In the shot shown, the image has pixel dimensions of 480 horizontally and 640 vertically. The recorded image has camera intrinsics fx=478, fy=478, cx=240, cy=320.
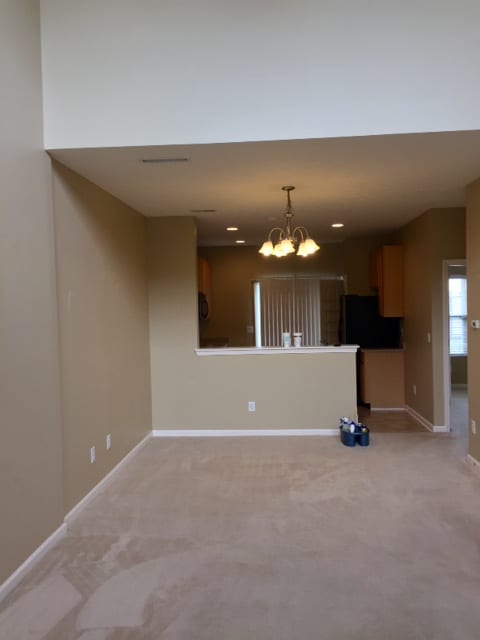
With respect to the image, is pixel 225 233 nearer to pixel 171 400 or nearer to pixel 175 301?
pixel 175 301

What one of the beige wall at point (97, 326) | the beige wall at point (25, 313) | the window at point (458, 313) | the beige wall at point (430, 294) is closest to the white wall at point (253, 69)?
the beige wall at point (25, 313)

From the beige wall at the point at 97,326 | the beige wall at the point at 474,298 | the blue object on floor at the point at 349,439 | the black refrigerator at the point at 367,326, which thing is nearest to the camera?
the beige wall at the point at 97,326

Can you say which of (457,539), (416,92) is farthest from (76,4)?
(457,539)

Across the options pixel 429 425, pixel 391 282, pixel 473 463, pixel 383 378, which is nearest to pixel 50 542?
pixel 473 463

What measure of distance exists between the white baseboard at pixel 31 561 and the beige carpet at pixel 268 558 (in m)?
0.04

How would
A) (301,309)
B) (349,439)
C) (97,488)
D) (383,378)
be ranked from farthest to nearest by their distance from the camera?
(301,309)
(383,378)
(349,439)
(97,488)

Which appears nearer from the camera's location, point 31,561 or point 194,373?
point 31,561

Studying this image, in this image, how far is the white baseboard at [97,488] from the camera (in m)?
3.15

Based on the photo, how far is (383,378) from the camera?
20.6 ft

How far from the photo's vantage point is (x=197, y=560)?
8.61 feet

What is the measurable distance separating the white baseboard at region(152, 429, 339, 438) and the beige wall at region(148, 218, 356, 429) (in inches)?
1.8

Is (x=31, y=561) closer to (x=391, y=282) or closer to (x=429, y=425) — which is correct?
(x=429, y=425)

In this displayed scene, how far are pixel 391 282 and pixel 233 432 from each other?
108 inches

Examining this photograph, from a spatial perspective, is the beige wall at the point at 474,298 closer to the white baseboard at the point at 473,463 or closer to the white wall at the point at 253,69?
the white baseboard at the point at 473,463
